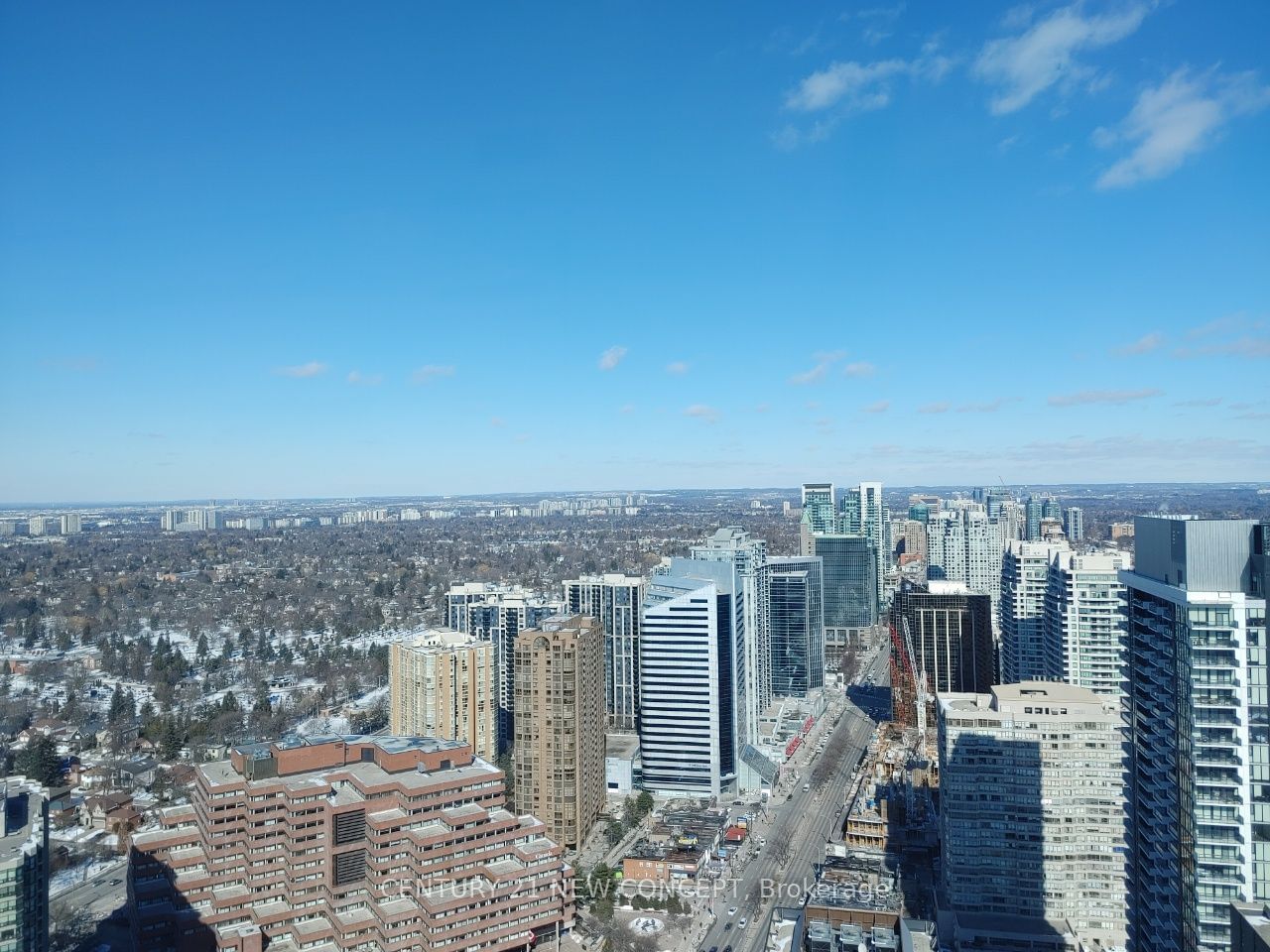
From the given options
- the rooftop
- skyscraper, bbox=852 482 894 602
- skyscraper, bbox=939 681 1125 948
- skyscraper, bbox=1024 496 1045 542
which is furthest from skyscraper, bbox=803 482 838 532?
the rooftop

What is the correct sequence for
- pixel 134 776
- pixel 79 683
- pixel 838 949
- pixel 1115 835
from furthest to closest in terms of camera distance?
1. pixel 79 683
2. pixel 134 776
3. pixel 1115 835
4. pixel 838 949

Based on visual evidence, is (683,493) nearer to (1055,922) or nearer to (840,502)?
(840,502)

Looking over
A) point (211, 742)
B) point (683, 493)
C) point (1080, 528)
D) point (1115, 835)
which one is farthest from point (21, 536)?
point (683, 493)

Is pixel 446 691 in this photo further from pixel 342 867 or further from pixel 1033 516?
pixel 1033 516

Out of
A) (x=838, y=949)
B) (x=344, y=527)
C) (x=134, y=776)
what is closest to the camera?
(x=838, y=949)

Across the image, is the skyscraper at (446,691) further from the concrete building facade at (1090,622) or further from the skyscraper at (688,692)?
the concrete building facade at (1090,622)

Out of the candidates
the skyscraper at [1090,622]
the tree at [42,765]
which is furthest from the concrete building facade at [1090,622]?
the tree at [42,765]

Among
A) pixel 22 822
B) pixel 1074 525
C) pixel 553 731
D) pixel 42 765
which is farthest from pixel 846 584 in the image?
pixel 22 822
